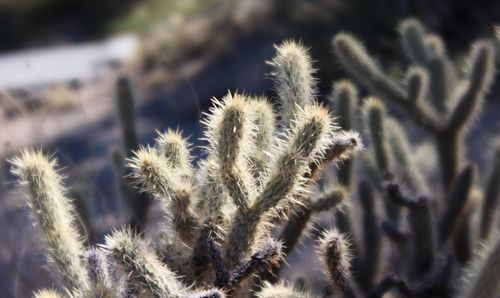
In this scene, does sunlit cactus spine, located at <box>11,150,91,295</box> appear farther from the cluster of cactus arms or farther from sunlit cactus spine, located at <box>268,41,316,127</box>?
sunlit cactus spine, located at <box>268,41,316,127</box>

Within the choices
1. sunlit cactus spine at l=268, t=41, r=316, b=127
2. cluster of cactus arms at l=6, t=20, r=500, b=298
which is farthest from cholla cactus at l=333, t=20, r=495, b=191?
sunlit cactus spine at l=268, t=41, r=316, b=127

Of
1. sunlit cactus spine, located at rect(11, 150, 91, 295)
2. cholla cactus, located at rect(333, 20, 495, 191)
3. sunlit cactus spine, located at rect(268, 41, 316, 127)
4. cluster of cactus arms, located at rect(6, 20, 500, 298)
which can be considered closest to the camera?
cluster of cactus arms, located at rect(6, 20, 500, 298)

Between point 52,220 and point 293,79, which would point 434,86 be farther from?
point 52,220

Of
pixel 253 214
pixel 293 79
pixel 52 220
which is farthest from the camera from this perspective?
pixel 293 79

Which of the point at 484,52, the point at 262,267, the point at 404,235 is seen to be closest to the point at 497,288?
the point at 262,267

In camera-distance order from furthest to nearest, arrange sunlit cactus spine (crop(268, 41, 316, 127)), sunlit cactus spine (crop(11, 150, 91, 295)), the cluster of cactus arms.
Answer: sunlit cactus spine (crop(268, 41, 316, 127)) → sunlit cactus spine (crop(11, 150, 91, 295)) → the cluster of cactus arms

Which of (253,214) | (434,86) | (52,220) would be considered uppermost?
(434,86)

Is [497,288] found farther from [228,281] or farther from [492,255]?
[228,281]

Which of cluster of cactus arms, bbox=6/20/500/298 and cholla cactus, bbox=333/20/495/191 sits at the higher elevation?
cholla cactus, bbox=333/20/495/191

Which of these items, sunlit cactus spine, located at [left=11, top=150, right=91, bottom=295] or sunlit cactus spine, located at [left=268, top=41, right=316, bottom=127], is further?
sunlit cactus spine, located at [left=268, top=41, right=316, bottom=127]

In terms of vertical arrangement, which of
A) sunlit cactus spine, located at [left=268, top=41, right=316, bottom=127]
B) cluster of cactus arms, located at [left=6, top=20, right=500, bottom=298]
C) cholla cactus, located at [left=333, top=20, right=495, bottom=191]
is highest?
cholla cactus, located at [left=333, top=20, right=495, bottom=191]

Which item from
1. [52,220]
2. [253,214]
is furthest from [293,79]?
[52,220]
